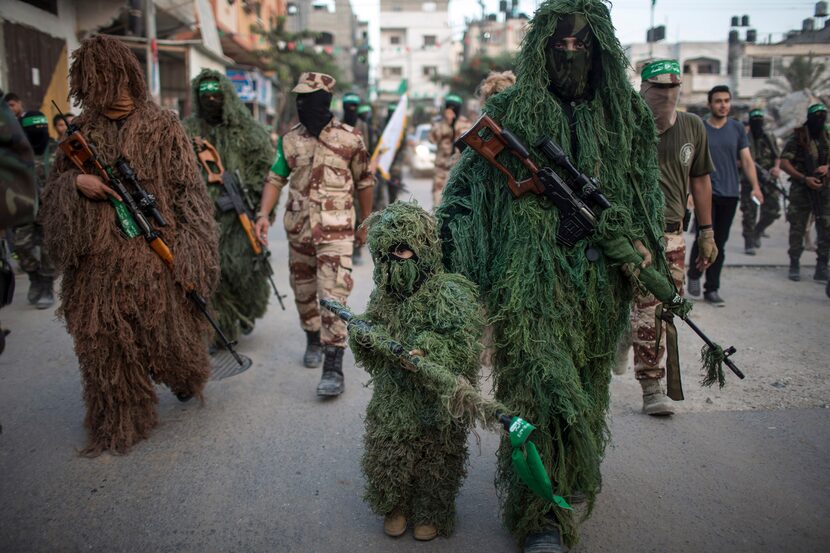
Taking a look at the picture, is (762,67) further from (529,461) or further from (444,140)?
(529,461)

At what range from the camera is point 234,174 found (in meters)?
5.45

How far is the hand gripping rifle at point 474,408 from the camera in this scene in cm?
222

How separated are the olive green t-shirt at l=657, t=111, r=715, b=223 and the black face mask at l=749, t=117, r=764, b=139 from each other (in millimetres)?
6323

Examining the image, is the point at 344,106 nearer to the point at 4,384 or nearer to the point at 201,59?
the point at 4,384

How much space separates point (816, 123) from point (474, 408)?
753 centimetres

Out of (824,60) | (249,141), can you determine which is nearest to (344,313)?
(249,141)

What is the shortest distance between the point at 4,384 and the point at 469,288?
395 cm

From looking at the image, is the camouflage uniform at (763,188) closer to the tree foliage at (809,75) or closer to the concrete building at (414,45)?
the tree foliage at (809,75)

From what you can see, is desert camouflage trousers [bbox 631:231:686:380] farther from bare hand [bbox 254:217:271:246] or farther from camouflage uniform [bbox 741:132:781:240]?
camouflage uniform [bbox 741:132:781:240]

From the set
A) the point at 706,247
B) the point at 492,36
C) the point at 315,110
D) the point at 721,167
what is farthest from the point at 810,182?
the point at 492,36

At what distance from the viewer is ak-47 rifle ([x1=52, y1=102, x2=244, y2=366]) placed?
11.7 ft

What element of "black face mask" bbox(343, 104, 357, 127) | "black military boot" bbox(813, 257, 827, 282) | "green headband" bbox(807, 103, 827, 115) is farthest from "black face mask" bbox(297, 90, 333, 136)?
"black military boot" bbox(813, 257, 827, 282)

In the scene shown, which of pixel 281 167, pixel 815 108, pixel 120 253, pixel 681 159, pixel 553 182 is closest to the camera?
pixel 553 182

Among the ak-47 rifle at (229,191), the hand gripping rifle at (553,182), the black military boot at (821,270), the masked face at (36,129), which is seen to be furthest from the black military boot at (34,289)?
the black military boot at (821,270)
